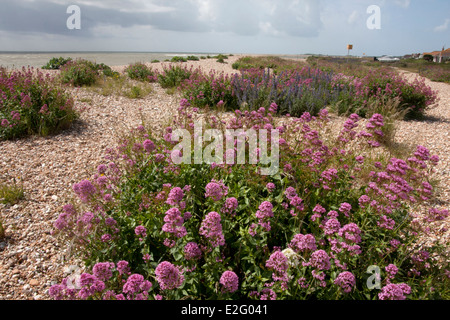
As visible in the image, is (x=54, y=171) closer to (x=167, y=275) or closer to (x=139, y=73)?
(x=167, y=275)

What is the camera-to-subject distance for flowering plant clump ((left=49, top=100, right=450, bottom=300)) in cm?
199

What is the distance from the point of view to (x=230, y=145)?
3289mm

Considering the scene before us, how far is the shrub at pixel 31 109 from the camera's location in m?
5.94

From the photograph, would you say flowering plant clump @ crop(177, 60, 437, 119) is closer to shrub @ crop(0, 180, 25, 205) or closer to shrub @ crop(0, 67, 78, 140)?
shrub @ crop(0, 67, 78, 140)

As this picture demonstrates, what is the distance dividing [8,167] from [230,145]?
167 inches

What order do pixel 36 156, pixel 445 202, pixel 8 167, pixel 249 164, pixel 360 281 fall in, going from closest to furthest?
pixel 360 281
pixel 249 164
pixel 445 202
pixel 8 167
pixel 36 156

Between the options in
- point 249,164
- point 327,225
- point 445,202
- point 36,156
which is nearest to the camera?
point 327,225

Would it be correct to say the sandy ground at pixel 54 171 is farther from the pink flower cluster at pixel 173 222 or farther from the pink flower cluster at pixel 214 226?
the pink flower cluster at pixel 214 226

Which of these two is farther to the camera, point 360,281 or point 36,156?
point 36,156

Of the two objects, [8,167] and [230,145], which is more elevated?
[230,145]

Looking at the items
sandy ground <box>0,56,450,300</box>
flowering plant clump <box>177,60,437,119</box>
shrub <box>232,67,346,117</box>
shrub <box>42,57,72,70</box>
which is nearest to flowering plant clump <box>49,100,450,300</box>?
sandy ground <box>0,56,450,300</box>

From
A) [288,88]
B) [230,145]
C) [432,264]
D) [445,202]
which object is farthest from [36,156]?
[445,202]

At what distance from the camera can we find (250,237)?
2.33m
